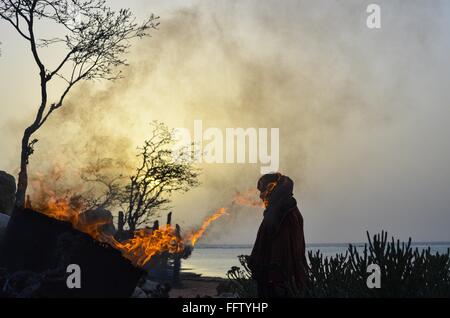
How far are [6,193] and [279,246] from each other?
14725 mm

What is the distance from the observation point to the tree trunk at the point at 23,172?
1992 cm

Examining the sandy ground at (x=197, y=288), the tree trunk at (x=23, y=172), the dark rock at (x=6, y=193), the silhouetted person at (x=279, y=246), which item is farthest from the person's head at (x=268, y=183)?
the sandy ground at (x=197, y=288)

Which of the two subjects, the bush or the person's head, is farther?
the person's head

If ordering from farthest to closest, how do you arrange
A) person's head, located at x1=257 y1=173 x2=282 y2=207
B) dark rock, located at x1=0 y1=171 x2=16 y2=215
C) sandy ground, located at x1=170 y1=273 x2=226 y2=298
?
sandy ground, located at x1=170 y1=273 x2=226 y2=298
dark rock, located at x1=0 y1=171 x2=16 y2=215
person's head, located at x1=257 y1=173 x2=282 y2=207

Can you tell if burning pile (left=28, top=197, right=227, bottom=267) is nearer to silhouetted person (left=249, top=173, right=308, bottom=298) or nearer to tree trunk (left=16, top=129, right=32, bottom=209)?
silhouetted person (left=249, top=173, right=308, bottom=298)

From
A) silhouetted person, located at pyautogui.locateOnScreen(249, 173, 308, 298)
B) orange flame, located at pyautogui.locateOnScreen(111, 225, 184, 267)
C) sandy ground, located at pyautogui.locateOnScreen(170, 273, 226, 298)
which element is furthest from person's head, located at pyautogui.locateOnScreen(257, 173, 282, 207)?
sandy ground, located at pyautogui.locateOnScreen(170, 273, 226, 298)

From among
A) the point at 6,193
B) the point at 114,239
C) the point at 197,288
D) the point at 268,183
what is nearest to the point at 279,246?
the point at 268,183

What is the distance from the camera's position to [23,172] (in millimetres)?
20453

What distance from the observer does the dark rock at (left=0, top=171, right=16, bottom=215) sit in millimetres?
21562

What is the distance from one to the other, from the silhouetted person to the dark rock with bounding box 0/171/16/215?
14129mm

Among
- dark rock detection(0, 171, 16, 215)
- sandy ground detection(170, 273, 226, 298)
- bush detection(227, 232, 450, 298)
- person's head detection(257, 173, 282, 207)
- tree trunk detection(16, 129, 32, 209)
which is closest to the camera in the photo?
bush detection(227, 232, 450, 298)
